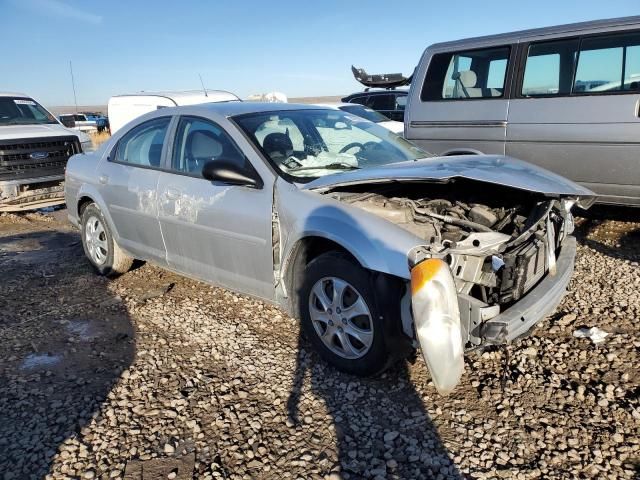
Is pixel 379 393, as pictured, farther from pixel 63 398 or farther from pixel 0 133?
pixel 0 133

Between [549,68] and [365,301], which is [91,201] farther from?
[549,68]

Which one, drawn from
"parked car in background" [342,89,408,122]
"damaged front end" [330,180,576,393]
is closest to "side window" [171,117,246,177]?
"damaged front end" [330,180,576,393]

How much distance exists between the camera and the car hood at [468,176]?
119 inches

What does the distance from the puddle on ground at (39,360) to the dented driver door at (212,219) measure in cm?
115

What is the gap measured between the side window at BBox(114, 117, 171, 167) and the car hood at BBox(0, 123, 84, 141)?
4844 mm

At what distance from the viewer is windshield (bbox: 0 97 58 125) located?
934cm

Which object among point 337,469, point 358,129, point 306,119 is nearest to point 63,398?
point 337,469

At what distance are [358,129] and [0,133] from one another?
702cm

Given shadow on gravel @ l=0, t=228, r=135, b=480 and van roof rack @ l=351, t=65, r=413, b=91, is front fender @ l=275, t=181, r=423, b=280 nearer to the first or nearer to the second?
shadow on gravel @ l=0, t=228, r=135, b=480

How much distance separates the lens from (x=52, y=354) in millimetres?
3734

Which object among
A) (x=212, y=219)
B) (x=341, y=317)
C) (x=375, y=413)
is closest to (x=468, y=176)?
(x=341, y=317)

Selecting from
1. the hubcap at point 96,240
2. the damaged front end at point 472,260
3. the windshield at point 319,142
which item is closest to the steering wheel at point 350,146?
the windshield at point 319,142

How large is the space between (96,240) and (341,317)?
327 centimetres

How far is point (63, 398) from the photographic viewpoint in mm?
3141
